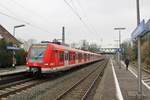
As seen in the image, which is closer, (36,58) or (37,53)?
(36,58)

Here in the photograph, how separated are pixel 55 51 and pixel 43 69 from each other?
2.33 meters

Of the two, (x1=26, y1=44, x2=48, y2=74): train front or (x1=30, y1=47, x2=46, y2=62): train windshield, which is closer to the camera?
(x1=26, y1=44, x2=48, y2=74): train front

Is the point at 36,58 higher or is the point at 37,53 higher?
the point at 37,53

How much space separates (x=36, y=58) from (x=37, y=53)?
0.45 metres

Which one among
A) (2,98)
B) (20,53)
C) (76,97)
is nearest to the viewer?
(2,98)

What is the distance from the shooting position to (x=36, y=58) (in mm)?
23266

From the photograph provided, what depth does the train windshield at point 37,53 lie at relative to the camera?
913 inches

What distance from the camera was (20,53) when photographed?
41.3 m

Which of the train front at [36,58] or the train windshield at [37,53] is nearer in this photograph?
the train front at [36,58]

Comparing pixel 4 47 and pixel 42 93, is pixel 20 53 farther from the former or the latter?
pixel 42 93

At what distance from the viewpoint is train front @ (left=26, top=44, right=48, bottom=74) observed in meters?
22.7

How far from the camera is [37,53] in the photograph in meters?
23.5

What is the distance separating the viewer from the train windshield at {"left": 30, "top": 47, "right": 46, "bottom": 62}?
23188mm

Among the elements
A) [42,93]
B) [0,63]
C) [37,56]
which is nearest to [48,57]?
[37,56]
